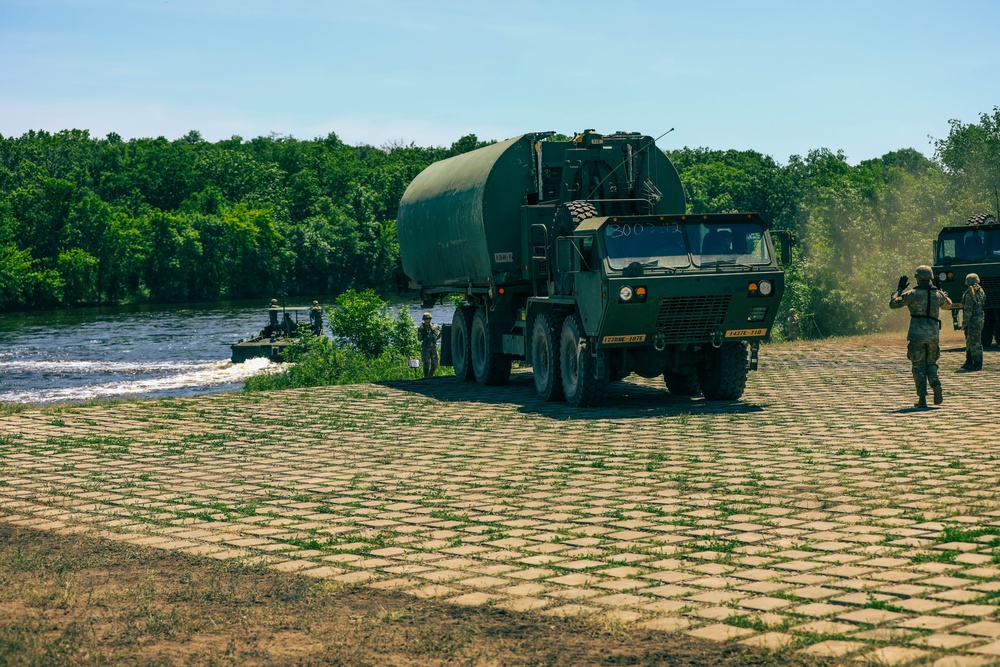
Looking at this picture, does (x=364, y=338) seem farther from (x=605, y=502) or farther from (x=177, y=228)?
(x=177, y=228)

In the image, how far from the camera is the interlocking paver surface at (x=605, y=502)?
6.89 m

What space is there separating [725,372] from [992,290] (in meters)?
9.36

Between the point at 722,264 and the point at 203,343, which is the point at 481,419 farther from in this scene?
the point at 203,343

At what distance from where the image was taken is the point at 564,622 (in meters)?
6.55

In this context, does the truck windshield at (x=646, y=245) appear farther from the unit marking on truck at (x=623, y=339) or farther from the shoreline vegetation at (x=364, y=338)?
the shoreline vegetation at (x=364, y=338)

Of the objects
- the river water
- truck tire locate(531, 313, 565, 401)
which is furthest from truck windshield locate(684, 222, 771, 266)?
the river water

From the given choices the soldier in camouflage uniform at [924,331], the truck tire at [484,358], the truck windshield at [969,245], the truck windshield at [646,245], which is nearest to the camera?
the soldier in camouflage uniform at [924,331]

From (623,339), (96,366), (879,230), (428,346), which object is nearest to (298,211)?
(879,230)

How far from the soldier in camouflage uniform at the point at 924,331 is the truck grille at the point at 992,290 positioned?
350 inches

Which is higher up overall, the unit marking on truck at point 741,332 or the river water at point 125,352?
the unit marking on truck at point 741,332

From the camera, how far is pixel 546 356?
19109 millimetres

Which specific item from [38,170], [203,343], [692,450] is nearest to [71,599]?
[692,450]

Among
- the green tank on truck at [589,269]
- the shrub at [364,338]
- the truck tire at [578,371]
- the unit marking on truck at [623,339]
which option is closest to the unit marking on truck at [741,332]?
the green tank on truck at [589,269]

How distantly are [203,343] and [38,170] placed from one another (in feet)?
281
